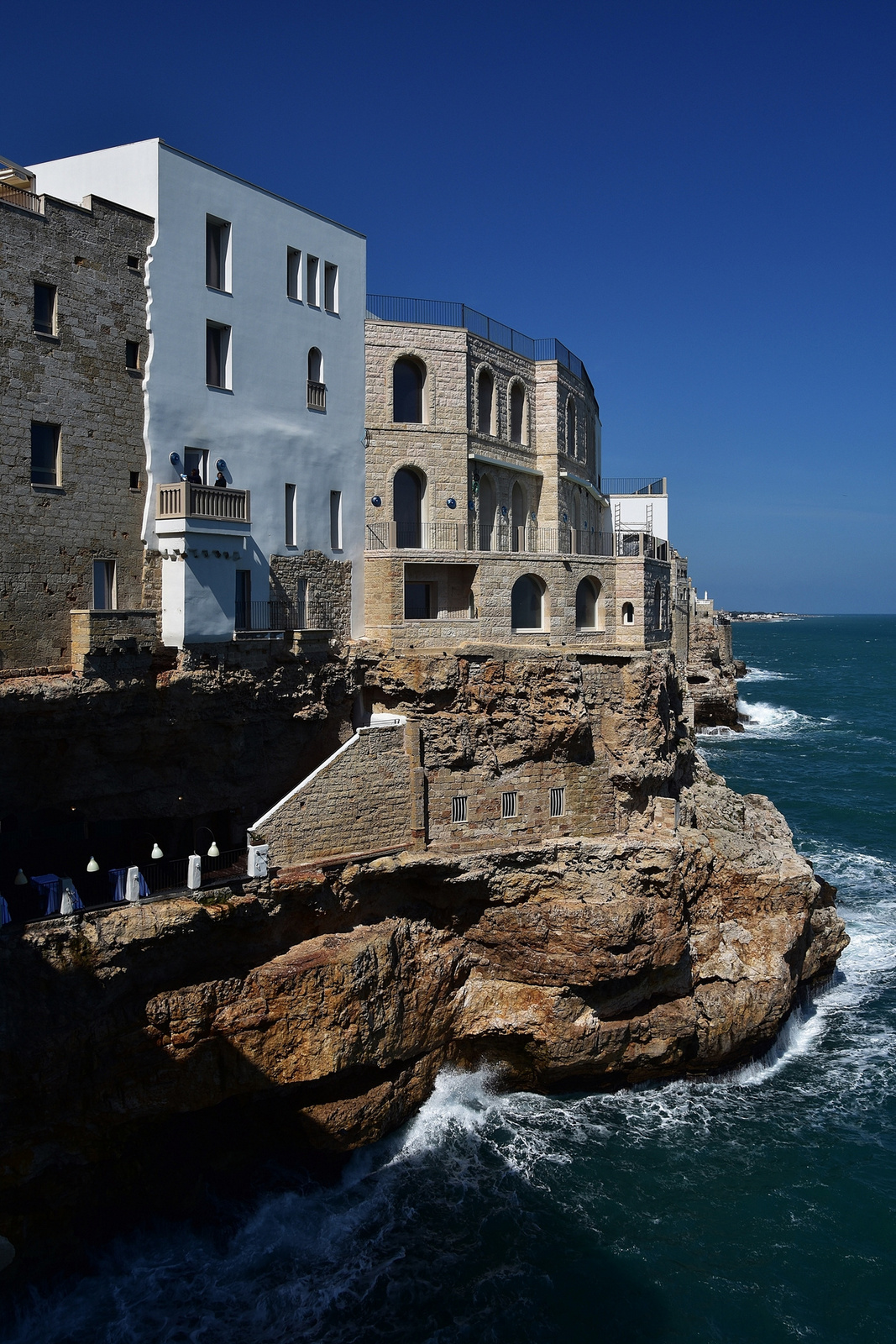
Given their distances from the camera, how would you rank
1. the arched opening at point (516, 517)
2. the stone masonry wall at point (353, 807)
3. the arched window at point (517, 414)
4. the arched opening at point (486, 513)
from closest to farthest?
the stone masonry wall at point (353, 807)
the arched opening at point (486, 513)
the arched window at point (517, 414)
the arched opening at point (516, 517)

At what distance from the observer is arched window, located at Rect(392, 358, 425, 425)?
34.5 m

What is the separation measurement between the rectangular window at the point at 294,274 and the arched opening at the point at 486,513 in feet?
31.3

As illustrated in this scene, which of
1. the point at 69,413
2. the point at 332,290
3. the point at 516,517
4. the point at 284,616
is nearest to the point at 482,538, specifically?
the point at 516,517

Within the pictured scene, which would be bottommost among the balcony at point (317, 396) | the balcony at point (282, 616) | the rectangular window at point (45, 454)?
the balcony at point (282, 616)

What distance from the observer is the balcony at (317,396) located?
31.3 metres

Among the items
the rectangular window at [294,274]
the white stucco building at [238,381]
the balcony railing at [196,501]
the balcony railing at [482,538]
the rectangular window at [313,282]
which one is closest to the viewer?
the balcony railing at [196,501]

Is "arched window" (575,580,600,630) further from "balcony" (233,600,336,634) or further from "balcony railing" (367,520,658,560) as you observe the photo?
"balcony" (233,600,336,634)

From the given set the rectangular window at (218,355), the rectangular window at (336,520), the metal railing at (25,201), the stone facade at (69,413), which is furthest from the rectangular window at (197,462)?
the metal railing at (25,201)

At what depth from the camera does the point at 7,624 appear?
2384 cm

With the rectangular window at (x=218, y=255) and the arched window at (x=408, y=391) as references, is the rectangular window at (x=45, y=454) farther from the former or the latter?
the arched window at (x=408, y=391)

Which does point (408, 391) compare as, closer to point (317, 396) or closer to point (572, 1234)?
point (317, 396)

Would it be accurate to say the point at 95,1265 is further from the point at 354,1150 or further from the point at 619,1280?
the point at 619,1280

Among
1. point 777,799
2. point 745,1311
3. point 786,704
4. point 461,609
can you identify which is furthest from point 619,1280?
point 786,704

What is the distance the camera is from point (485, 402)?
1452 inches
